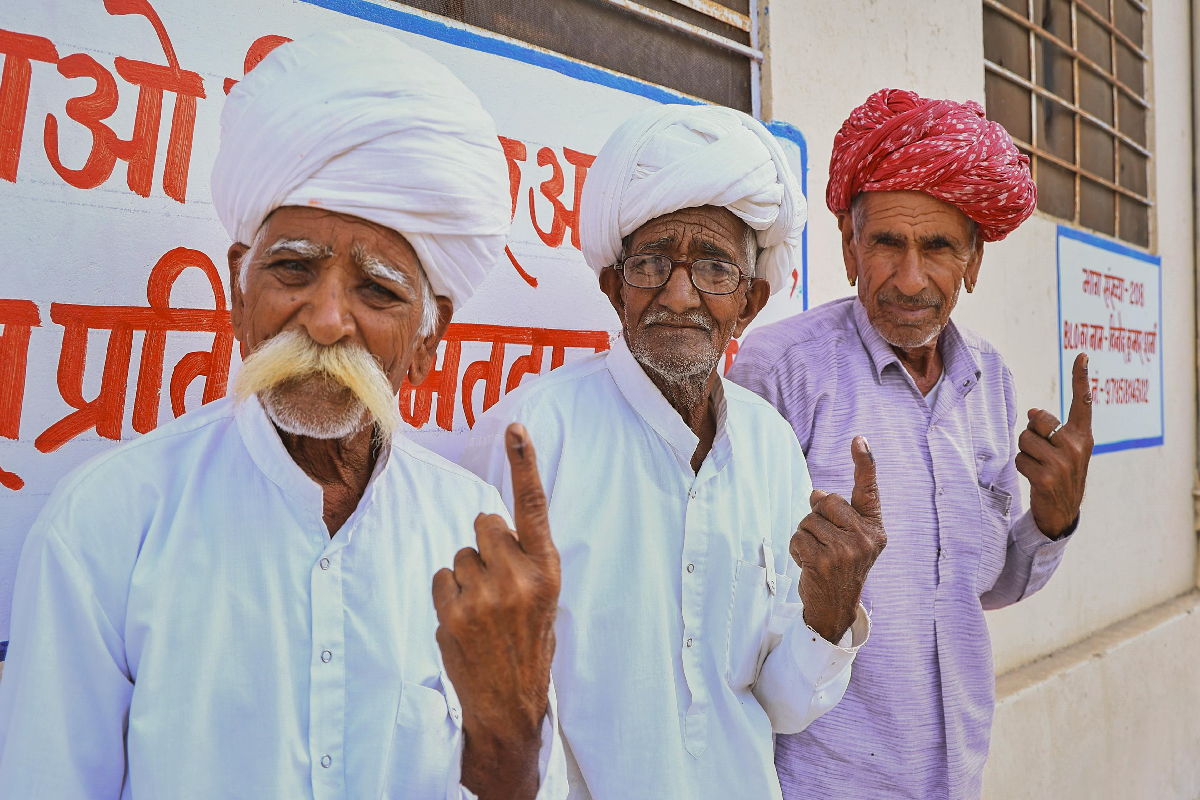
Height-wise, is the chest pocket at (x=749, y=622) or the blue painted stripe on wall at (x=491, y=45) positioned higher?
the blue painted stripe on wall at (x=491, y=45)

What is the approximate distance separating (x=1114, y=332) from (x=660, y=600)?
4.46 metres

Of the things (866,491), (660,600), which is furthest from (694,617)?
(866,491)

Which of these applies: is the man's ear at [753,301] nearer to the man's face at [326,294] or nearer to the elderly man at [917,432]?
the elderly man at [917,432]

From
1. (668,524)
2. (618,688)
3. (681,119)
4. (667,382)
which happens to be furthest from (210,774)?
(681,119)

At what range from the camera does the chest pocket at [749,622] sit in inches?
69.7

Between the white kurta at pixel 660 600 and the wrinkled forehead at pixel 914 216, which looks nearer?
the white kurta at pixel 660 600

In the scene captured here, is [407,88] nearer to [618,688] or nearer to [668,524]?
[668,524]

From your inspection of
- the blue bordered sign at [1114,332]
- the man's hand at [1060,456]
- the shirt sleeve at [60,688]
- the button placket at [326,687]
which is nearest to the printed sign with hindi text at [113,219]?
the shirt sleeve at [60,688]

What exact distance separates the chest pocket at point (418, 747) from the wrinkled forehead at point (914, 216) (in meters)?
1.63

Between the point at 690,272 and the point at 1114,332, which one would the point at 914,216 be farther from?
the point at 1114,332

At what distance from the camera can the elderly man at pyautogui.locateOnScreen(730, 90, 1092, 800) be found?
2121 millimetres

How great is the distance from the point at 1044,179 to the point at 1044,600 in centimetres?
215

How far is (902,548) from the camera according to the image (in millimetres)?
2164

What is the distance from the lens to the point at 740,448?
6.27 feet
